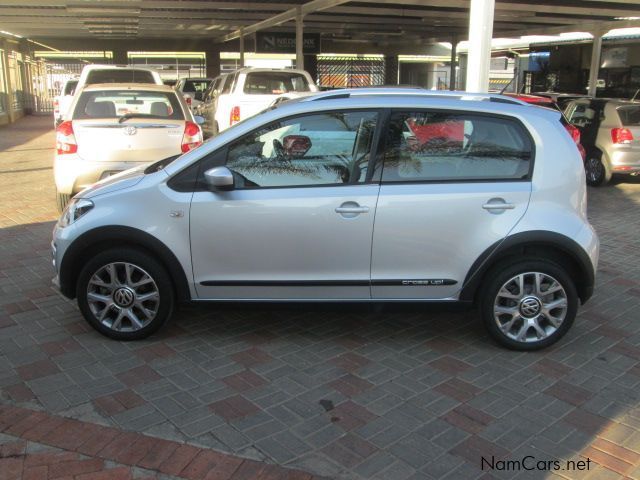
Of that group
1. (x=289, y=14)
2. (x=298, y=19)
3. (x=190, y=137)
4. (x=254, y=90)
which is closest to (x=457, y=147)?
(x=190, y=137)

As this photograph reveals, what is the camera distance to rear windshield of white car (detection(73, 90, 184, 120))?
7.35 m

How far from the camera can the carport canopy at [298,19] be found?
18016 millimetres

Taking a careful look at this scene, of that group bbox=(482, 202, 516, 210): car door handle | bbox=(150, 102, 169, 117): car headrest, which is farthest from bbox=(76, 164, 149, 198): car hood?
bbox=(150, 102, 169, 117): car headrest

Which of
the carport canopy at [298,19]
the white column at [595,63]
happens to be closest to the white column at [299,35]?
the carport canopy at [298,19]

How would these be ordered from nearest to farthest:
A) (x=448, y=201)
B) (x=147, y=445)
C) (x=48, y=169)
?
(x=147, y=445) → (x=448, y=201) → (x=48, y=169)

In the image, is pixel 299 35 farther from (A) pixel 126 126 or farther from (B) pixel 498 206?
(B) pixel 498 206

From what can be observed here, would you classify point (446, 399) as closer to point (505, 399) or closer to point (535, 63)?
point (505, 399)

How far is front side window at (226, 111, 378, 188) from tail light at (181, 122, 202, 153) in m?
3.35

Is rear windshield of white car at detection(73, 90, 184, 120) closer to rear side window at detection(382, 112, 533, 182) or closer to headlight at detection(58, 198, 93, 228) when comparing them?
headlight at detection(58, 198, 93, 228)

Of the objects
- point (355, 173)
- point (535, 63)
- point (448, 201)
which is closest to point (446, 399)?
point (448, 201)

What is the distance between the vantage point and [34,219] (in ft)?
25.6

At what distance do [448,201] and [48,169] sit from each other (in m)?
10.5

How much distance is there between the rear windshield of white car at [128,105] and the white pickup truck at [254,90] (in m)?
4.50

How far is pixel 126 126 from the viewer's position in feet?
22.7
